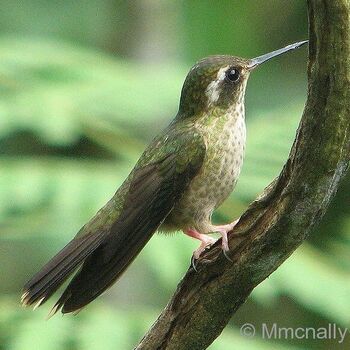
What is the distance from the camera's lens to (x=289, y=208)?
467 cm

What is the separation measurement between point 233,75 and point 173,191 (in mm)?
927

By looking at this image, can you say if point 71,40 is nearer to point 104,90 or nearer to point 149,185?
point 104,90

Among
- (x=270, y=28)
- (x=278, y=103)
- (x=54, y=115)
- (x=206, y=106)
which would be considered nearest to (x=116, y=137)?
(x=54, y=115)

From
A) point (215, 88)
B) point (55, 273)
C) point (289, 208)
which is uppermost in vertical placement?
point (215, 88)

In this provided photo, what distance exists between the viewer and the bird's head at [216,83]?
21.0ft

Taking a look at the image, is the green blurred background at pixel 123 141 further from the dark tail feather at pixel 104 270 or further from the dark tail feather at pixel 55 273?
the dark tail feather at pixel 104 270

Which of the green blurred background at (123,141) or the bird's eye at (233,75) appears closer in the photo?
the bird's eye at (233,75)

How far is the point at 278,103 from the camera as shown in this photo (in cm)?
1115

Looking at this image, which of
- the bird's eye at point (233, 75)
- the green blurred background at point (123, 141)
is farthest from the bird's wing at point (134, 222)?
the green blurred background at point (123, 141)

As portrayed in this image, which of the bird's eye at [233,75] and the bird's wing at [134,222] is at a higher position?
the bird's eye at [233,75]

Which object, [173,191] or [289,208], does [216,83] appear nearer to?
[173,191]

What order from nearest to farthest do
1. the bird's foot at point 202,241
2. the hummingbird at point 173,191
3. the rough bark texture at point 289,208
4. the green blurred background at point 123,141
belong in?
the rough bark texture at point 289,208 → the bird's foot at point 202,241 → the hummingbird at point 173,191 → the green blurred background at point 123,141

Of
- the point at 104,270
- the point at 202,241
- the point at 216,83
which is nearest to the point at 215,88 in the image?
the point at 216,83

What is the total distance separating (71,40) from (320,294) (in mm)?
5746
